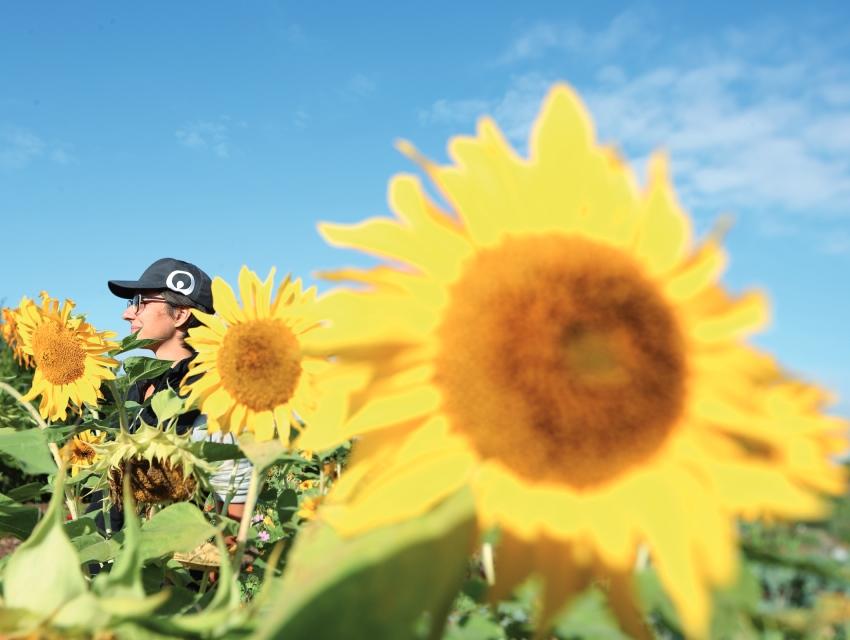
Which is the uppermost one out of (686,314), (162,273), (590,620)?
(162,273)

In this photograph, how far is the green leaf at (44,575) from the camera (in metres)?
0.73

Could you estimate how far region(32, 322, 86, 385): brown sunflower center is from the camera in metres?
2.98

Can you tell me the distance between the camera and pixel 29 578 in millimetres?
744

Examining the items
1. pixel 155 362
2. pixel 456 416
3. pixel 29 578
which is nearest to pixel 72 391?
pixel 155 362

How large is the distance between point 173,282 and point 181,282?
5 centimetres

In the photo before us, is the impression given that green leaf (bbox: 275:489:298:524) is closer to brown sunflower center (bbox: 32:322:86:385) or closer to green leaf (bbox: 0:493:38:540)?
green leaf (bbox: 0:493:38:540)

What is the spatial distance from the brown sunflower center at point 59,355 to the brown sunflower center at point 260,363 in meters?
1.37

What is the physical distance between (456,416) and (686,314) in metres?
0.25

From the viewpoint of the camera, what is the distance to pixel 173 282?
4133 mm

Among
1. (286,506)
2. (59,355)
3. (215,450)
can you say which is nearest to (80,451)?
(59,355)

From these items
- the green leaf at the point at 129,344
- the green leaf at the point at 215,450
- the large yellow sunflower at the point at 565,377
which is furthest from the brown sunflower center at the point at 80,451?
the large yellow sunflower at the point at 565,377

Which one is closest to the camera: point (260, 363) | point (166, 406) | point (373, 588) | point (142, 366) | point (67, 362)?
point (373, 588)

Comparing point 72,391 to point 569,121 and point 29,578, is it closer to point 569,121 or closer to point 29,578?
point 29,578

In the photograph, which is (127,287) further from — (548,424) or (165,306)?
(548,424)
